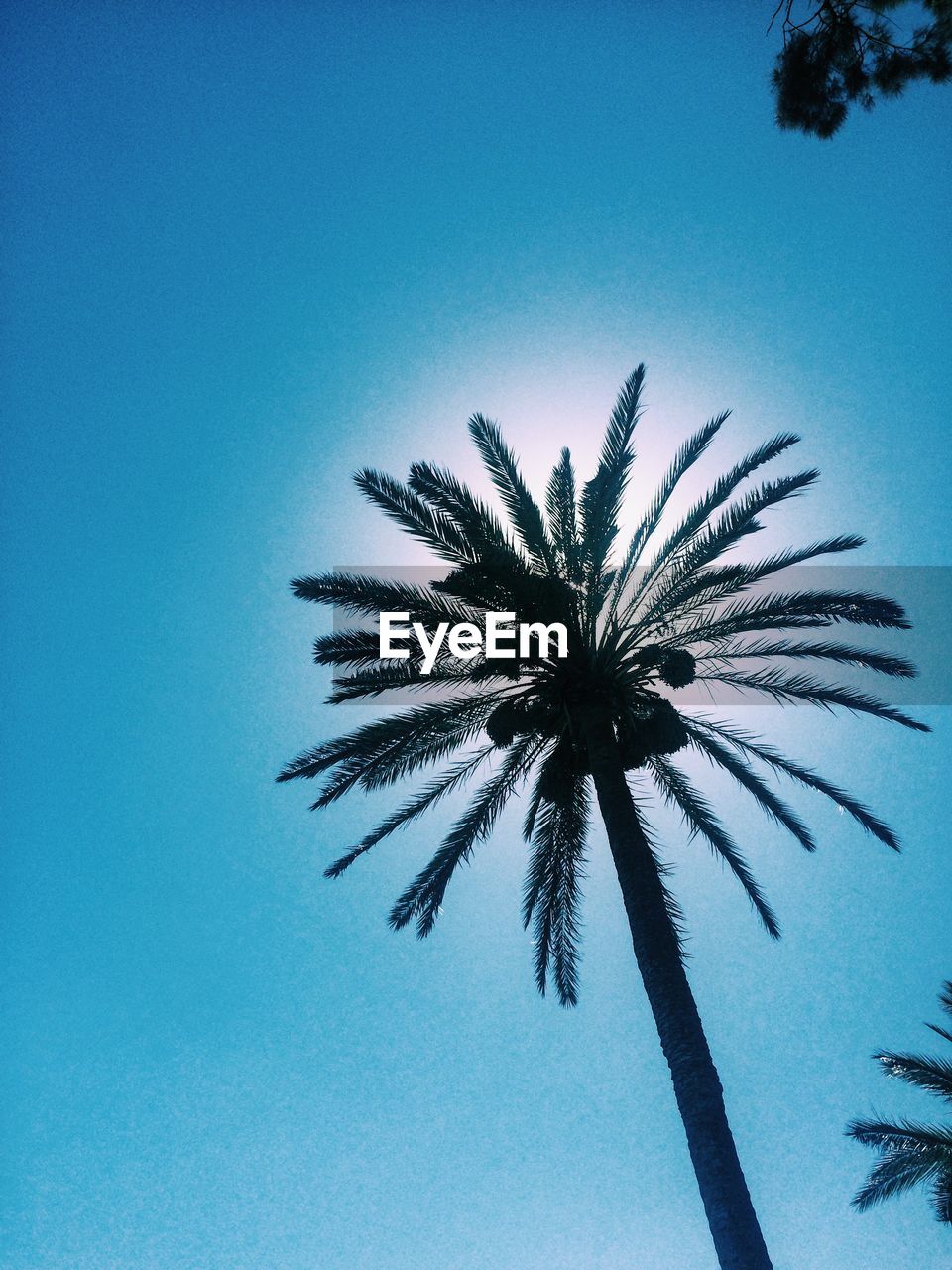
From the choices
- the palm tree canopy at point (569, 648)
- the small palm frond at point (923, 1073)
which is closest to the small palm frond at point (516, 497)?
the palm tree canopy at point (569, 648)

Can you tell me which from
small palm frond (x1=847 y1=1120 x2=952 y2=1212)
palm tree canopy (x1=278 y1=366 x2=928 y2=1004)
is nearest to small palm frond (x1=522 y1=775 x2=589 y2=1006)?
palm tree canopy (x1=278 y1=366 x2=928 y2=1004)

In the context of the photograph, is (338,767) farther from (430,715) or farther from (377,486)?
(377,486)

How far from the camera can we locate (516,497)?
1074cm

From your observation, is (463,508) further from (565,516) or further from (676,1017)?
(676,1017)

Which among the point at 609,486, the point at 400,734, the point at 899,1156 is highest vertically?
the point at 609,486

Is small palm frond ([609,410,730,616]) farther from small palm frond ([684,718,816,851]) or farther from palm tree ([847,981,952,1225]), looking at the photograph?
palm tree ([847,981,952,1225])

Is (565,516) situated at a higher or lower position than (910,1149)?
higher

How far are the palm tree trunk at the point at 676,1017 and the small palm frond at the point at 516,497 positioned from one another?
2.11 metres

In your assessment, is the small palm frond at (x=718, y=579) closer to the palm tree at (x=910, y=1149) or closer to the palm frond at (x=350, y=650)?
the palm frond at (x=350, y=650)

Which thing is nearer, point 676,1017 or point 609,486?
point 676,1017

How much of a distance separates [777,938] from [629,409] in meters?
7.97

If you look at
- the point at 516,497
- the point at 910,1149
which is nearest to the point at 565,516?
the point at 516,497

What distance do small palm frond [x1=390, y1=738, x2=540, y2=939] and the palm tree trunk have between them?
1.25m

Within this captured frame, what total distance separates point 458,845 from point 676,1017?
11.1 ft
